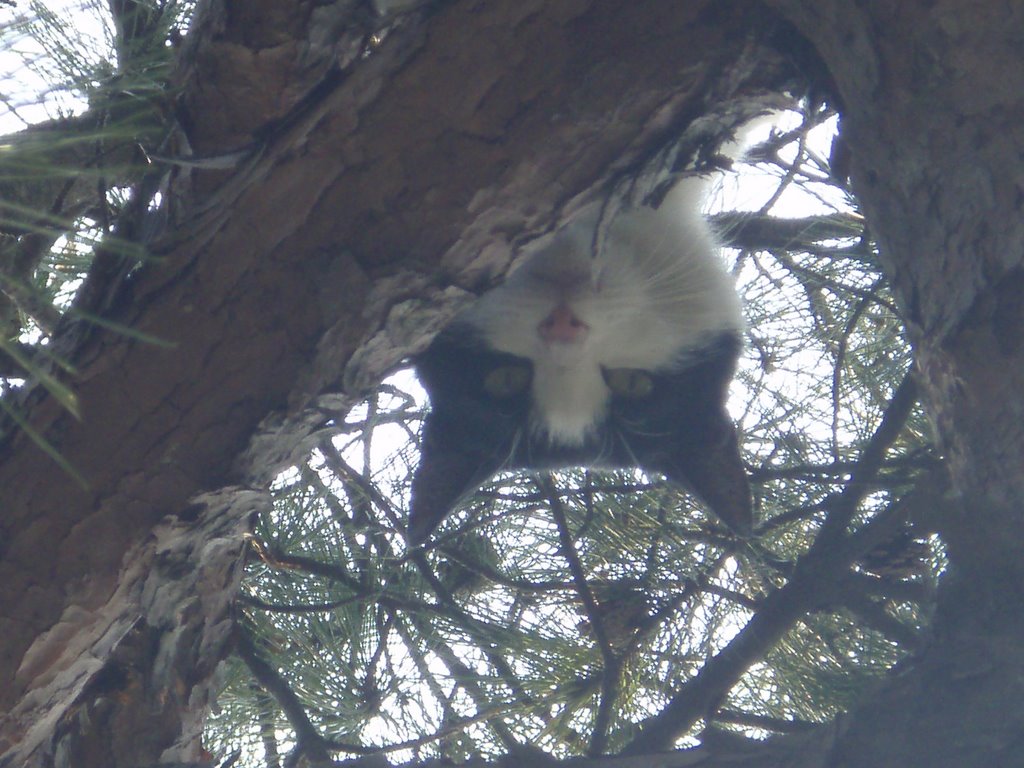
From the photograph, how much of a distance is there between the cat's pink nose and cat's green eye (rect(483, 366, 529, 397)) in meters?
0.24

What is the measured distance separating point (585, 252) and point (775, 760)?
3.76 ft

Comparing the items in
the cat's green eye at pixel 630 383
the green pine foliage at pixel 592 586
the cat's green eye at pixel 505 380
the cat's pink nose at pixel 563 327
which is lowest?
the green pine foliage at pixel 592 586

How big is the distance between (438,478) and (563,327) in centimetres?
49

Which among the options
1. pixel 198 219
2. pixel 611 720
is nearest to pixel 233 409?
pixel 198 219

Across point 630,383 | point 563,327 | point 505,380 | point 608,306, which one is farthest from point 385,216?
point 630,383

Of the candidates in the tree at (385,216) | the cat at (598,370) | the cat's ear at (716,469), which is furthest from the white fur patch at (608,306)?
the tree at (385,216)

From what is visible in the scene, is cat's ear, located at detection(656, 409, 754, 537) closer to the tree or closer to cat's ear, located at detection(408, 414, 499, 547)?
cat's ear, located at detection(408, 414, 499, 547)

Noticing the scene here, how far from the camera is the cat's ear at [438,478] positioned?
2342mm

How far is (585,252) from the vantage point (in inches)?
91.4

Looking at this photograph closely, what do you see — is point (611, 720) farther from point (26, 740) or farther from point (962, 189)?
point (962, 189)

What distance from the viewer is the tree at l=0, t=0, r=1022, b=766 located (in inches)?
55.6

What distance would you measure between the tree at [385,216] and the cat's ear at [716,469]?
2.59 ft

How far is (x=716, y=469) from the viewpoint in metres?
2.43

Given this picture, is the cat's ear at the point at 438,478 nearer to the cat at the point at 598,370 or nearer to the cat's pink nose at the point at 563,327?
the cat at the point at 598,370
